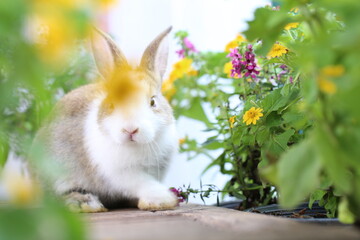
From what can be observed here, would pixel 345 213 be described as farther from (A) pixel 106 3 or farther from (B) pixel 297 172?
(A) pixel 106 3

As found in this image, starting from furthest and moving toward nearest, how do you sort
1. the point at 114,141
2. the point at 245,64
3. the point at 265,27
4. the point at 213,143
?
the point at 213,143 → the point at 245,64 → the point at 114,141 → the point at 265,27

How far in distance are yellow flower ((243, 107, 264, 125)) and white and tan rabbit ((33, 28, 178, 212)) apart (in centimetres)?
25

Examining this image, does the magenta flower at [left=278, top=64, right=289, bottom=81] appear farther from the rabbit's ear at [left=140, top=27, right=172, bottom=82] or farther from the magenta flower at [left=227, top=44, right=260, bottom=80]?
the rabbit's ear at [left=140, top=27, right=172, bottom=82]

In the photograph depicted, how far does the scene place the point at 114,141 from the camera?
47.0 inches

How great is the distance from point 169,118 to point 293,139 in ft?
1.21

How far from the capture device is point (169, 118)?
1.33m

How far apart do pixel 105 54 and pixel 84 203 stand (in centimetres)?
41

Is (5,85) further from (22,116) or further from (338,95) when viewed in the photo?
(22,116)

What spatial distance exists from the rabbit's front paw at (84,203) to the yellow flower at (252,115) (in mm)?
458

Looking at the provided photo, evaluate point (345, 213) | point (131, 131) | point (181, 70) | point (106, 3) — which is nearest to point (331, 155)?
point (345, 213)

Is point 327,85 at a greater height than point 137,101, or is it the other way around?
point 137,101

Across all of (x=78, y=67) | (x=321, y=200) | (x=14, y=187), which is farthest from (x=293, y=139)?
(x=78, y=67)

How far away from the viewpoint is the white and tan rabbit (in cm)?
117

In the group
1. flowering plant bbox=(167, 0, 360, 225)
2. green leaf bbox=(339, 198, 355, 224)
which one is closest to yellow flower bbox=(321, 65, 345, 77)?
flowering plant bbox=(167, 0, 360, 225)
